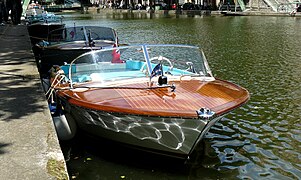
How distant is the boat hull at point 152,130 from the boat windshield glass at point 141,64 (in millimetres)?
1220

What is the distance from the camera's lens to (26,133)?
5766mm

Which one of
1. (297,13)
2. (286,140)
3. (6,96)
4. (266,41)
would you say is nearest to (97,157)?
(6,96)

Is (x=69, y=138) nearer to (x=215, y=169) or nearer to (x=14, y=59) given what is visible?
(x=215, y=169)

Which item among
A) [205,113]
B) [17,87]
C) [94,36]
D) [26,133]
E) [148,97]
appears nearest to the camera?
[26,133]

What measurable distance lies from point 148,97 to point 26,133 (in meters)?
2.15

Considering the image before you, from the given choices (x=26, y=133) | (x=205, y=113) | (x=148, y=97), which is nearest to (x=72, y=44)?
(x=148, y=97)

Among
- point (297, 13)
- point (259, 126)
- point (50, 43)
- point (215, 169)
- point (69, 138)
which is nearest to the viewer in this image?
point (215, 169)

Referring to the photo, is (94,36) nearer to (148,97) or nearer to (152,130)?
(148,97)

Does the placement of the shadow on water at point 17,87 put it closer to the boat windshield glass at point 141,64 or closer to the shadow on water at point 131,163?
the boat windshield glass at point 141,64

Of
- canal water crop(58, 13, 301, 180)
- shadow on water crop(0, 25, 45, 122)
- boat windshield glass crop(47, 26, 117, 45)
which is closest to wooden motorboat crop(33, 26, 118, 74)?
boat windshield glass crop(47, 26, 117, 45)

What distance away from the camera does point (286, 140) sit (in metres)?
8.23

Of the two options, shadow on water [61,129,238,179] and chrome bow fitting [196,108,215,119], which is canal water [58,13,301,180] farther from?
chrome bow fitting [196,108,215,119]

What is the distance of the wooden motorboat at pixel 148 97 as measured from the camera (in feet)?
20.6

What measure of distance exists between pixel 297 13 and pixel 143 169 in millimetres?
48623
